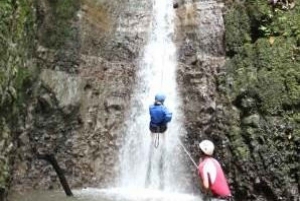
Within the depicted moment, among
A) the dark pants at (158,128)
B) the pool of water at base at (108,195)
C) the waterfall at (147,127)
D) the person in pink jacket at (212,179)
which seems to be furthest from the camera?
the waterfall at (147,127)

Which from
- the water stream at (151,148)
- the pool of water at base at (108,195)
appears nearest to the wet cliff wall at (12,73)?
the pool of water at base at (108,195)

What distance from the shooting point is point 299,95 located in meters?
12.0

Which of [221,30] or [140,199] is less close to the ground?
[221,30]

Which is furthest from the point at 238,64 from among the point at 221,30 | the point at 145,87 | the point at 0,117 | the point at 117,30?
the point at 0,117

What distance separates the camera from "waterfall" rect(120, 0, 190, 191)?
1276cm

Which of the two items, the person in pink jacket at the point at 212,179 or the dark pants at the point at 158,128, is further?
the dark pants at the point at 158,128

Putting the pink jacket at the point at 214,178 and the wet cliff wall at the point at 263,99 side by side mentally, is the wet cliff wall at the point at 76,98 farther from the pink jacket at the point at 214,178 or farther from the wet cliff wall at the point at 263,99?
the pink jacket at the point at 214,178

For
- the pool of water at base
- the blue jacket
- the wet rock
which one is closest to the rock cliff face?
the wet rock

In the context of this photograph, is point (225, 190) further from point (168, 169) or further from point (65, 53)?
point (65, 53)

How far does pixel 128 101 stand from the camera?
45.8 feet

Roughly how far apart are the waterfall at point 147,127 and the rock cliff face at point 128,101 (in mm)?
268

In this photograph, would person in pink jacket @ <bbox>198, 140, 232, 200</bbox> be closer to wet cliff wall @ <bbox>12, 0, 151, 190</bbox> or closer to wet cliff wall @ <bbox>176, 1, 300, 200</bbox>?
wet cliff wall @ <bbox>176, 1, 300, 200</bbox>

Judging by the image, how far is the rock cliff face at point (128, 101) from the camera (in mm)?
11773

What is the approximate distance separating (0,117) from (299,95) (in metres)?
7.03
